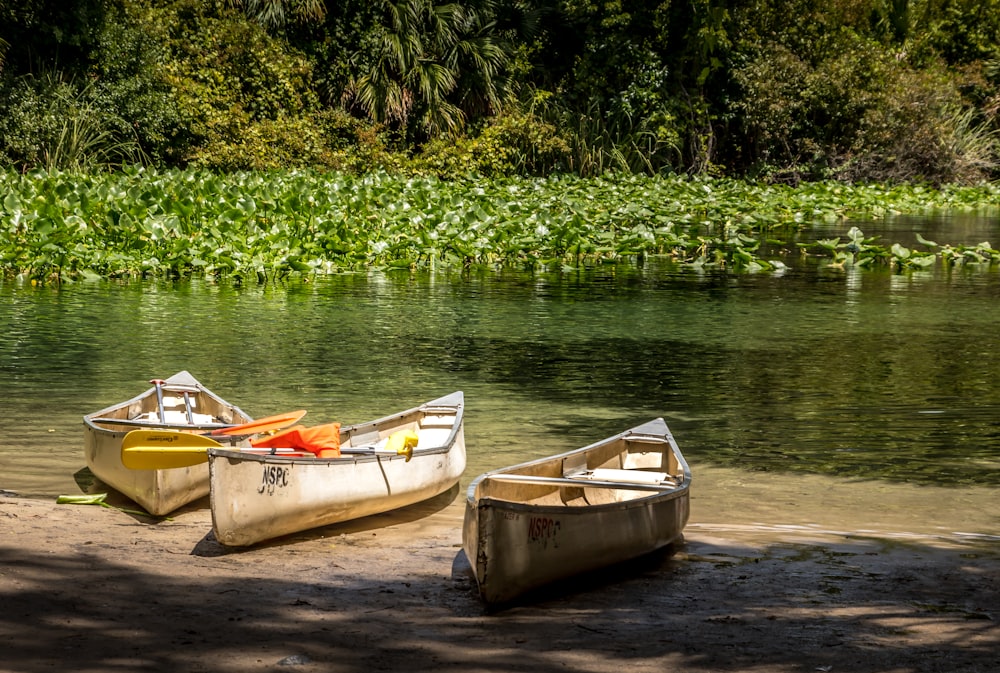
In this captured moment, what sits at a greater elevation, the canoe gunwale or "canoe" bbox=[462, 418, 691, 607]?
the canoe gunwale

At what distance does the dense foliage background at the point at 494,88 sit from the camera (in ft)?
81.0

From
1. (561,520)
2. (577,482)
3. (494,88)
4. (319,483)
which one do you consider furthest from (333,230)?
(494,88)

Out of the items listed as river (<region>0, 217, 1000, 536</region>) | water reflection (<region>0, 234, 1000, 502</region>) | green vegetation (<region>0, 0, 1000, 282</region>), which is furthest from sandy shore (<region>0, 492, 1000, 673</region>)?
green vegetation (<region>0, 0, 1000, 282</region>)

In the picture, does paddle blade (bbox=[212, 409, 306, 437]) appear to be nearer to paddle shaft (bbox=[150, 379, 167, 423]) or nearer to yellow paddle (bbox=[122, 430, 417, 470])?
yellow paddle (bbox=[122, 430, 417, 470])

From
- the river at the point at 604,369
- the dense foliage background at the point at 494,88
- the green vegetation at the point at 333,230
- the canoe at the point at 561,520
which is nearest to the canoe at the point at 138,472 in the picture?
A: the river at the point at 604,369

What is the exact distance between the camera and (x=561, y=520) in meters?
5.10

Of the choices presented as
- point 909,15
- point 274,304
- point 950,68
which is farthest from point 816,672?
point 950,68

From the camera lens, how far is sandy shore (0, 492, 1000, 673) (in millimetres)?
4297

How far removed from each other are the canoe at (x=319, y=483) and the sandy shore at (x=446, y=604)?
5.6 inches

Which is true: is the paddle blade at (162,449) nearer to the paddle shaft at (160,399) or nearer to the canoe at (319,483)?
the canoe at (319,483)

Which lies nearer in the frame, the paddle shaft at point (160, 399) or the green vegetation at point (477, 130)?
the paddle shaft at point (160, 399)

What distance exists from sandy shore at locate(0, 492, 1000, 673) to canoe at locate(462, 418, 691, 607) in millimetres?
132

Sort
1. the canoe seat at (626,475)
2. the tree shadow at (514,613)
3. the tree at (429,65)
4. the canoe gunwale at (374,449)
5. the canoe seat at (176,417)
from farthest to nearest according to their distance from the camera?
the tree at (429,65) → the canoe seat at (176,417) → the canoe seat at (626,475) → the canoe gunwale at (374,449) → the tree shadow at (514,613)

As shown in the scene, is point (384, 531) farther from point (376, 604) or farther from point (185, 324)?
point (185, 324)
